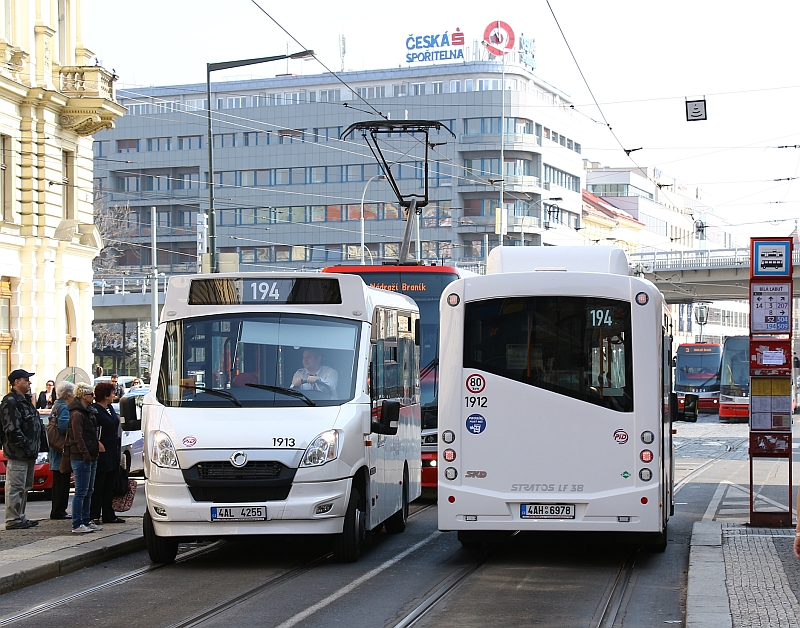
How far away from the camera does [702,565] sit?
37.4 ft

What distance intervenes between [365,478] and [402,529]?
255cm

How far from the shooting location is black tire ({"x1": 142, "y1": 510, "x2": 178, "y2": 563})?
12.1 meters

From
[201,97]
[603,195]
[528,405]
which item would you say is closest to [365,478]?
[528,405]

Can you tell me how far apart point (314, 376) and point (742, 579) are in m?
4.19

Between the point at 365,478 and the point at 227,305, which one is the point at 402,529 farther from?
the point at 227,305

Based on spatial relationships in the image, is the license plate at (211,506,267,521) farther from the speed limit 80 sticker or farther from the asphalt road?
the speed limit 80 sticker

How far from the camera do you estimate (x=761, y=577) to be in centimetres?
1076

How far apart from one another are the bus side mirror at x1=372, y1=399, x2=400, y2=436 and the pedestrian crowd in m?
3.21

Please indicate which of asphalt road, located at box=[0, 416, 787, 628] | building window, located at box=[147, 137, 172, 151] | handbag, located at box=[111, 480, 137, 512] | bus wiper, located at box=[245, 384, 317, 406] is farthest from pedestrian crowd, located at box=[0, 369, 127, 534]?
building window, located at box=[147, 137, 172, 151]

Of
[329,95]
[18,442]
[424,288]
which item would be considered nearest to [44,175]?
[424,288]

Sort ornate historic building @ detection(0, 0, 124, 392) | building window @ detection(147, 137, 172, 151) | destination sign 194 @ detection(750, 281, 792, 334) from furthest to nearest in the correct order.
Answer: building window @ detection(147, 137, 172, 151) < ornate historic building @ detection(0, 0, 124, 392) < destination sign 194 @ detection(750, 281, 792, 334)

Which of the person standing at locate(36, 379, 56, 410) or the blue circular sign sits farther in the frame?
the person standing at locate(36, 379, 56, 410)

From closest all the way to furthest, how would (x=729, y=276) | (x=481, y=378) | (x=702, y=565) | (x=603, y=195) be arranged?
(x=702, y=565) → (x=481, y=378) → (x=729, y=276) → (x=603, y=195)

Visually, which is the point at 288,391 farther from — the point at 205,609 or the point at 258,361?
the point at 205,609
